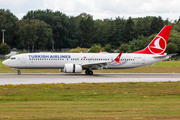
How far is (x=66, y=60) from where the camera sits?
36219mm

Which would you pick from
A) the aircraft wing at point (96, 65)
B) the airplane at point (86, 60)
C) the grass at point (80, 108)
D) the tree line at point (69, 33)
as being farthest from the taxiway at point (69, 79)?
the tree line at point (69, 33)

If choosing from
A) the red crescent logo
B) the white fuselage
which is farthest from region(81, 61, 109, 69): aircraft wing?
the red crescent logo

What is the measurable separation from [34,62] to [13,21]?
78.0 meters

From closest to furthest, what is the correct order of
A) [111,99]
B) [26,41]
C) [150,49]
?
[111,99] < [150,49] < [26,41]

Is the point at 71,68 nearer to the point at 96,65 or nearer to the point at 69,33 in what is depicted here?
the point at 96,65

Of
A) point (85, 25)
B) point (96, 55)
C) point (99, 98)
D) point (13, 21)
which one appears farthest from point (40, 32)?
point (99, 98)

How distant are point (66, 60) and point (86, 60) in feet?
9.30

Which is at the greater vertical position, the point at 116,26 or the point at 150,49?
the point at 116,26

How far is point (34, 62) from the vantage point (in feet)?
116

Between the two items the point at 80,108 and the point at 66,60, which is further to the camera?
the point at 66,60

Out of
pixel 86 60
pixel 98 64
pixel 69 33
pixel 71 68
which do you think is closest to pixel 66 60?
pixel 71 68

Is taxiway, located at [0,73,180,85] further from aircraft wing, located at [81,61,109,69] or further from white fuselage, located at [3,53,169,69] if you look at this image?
white fuselage, located at [3,53,169,69]

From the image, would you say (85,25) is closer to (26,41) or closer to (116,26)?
(116,26)

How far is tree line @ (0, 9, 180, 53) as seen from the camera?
101000 millimetres
